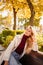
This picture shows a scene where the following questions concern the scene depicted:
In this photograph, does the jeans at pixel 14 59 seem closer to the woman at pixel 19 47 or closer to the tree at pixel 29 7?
the woman at pixel 19 47

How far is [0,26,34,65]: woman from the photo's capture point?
2114mm

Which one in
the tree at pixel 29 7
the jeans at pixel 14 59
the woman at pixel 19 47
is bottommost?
the jeans at pixel 14 59

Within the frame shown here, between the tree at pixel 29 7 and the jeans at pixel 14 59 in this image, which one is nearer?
the jeans at pixel 14 59

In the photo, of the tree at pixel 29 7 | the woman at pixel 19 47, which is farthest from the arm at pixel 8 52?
the tree at pixel 29 7

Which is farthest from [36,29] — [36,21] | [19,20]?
[19,20]

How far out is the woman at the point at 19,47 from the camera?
2.11m

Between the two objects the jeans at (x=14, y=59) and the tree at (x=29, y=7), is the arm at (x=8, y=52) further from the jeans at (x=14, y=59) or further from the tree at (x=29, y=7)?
the tree at (x=29, y=7)

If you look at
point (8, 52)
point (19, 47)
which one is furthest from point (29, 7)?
point (8, 52)

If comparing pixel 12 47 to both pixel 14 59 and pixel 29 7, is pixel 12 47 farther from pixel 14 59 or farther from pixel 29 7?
pixel 29 7

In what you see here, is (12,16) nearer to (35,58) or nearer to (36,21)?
(36,21)

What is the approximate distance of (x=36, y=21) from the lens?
228cm

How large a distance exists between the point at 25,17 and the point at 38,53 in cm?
52

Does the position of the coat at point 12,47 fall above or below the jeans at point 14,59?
above

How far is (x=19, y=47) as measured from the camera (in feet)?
7.03
